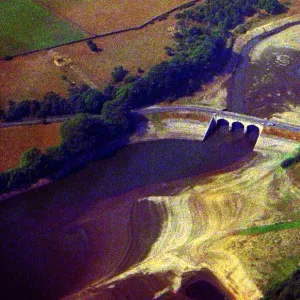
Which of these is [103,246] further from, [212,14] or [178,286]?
[212,14]

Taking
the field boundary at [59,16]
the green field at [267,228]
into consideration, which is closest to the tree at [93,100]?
the field boundary at [59,16]

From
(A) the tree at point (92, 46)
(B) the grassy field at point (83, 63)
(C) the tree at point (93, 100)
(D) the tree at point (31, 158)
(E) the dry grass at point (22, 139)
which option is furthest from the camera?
(A) the tree at point (92, 46)

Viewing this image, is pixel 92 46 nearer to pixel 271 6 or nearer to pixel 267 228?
pixel 271 6

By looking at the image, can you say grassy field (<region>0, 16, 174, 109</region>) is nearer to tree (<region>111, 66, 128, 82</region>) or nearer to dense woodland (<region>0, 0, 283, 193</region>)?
tree (<region>111, 66, 128, 82</region>)

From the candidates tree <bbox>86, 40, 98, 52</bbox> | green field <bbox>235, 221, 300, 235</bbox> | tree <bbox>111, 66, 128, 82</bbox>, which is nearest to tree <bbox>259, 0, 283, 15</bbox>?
tree <bbox>86, 40, 98, 52</bbox>

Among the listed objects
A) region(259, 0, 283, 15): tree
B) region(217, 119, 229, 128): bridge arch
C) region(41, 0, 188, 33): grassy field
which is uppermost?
region(41, 0, 188, 33): grassy field

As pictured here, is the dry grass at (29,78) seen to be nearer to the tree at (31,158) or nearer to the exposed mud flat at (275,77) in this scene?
the tree at (31,158)

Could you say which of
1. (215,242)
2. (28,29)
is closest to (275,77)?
(215,242)
